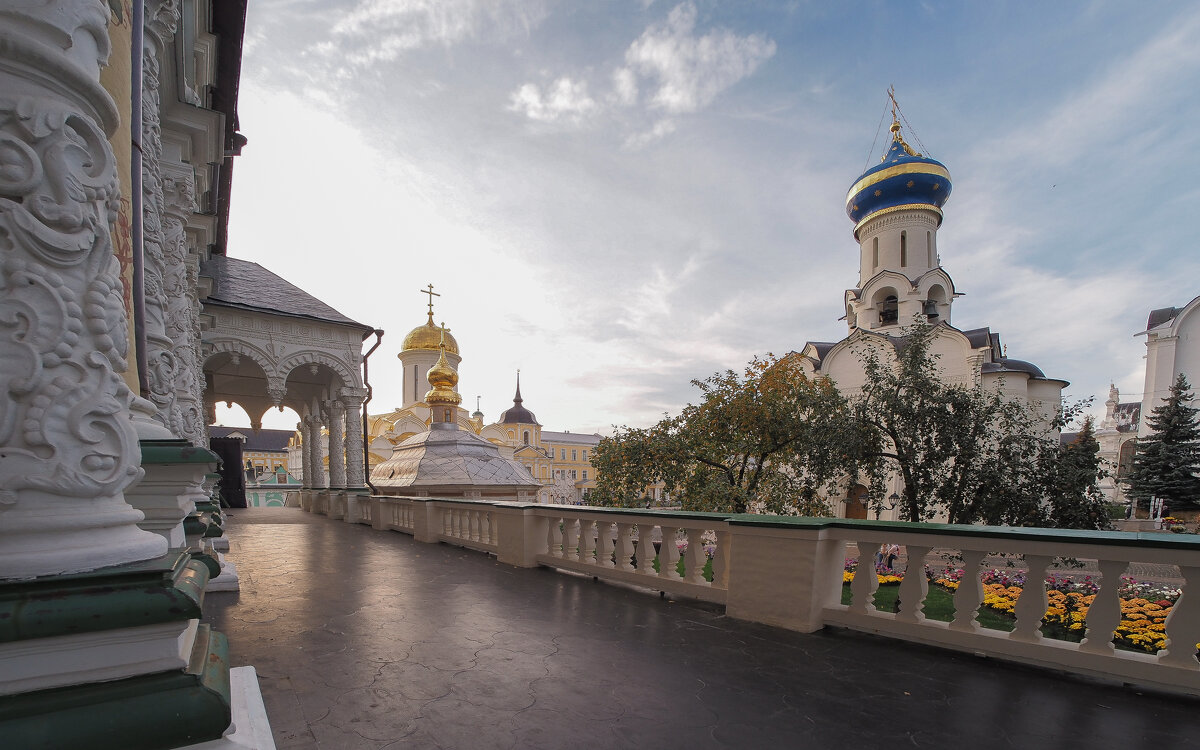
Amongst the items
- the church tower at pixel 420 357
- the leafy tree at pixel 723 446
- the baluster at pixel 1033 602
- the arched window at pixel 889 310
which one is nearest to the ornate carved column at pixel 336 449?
the leafy tree at pixel 723 446

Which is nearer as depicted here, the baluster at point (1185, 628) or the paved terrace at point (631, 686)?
the paved terrace at point (631, 686)

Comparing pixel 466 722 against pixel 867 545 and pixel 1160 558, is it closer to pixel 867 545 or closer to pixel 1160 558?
pixel 867 545

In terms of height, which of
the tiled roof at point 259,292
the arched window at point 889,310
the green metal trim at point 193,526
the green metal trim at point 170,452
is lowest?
the green metal trim at point 193,526

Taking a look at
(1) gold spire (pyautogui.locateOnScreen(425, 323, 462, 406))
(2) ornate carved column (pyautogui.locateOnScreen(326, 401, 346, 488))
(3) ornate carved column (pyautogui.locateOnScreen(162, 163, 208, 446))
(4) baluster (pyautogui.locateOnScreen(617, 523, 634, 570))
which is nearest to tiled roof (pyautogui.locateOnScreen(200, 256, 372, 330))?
(2) ornate carved column (pyautogui.locateOnScreen(326, 401, 346, 488))

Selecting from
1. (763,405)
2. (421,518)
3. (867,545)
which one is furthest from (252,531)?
(867,545)

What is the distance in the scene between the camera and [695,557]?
4.94 m

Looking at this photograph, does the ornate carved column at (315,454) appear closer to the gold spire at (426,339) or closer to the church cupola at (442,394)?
the church cupola at (442,394)

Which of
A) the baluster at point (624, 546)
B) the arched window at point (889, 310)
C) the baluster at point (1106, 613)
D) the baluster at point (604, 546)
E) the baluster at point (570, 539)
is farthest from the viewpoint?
the arched window at point (889, 310)

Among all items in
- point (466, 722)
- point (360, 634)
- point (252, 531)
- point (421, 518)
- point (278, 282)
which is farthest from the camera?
point (278, 282)

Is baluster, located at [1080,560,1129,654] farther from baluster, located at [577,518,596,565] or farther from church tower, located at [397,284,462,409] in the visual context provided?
church tower, located at [397,284,462,409]

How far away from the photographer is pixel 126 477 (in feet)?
4.90

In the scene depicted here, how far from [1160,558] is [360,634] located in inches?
190

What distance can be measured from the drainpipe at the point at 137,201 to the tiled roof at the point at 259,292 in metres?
15.2

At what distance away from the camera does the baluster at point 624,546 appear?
230 inches
